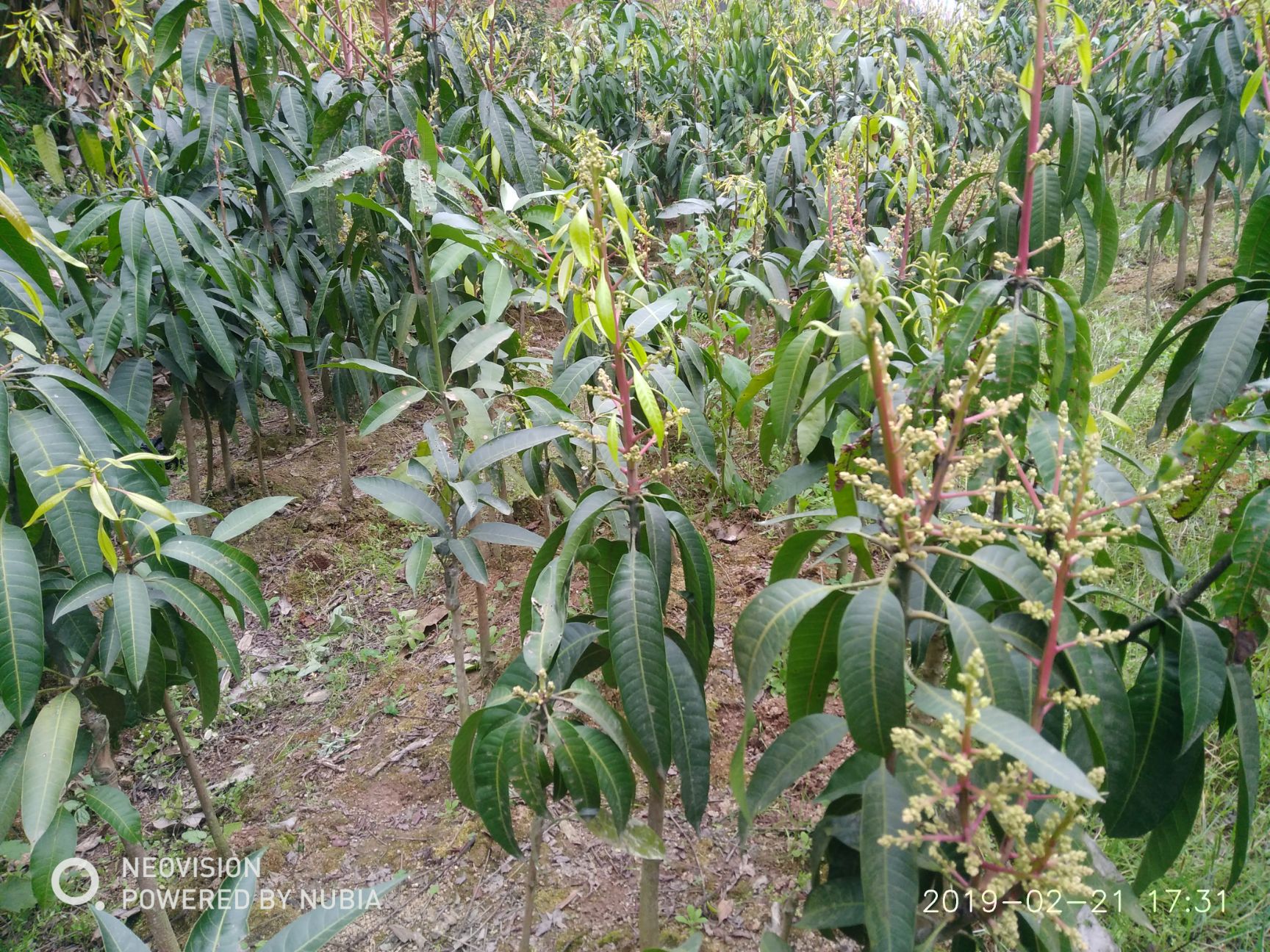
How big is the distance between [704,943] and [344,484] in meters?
2.23

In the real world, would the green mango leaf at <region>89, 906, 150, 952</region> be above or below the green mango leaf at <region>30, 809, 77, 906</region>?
above

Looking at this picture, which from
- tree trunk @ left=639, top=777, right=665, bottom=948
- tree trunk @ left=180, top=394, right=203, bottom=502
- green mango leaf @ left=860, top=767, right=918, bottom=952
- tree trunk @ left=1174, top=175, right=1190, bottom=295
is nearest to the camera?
green mango leaf @ left=860, top=767, right=918, bottom=952

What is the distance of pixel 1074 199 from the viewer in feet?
4.43

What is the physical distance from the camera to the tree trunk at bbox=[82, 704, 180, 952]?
54.5 inches

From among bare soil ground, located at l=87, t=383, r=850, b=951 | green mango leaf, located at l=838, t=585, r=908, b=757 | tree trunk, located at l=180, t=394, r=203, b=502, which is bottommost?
bare soil ground, located at l=87, t=383, r=850, b=951

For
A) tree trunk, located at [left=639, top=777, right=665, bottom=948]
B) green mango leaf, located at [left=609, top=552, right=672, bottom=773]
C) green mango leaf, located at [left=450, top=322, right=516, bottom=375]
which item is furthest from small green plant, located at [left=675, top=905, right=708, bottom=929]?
green mango leaf, located at [left=450, top=322, right=516, bottom=375]

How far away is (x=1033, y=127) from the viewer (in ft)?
3.47

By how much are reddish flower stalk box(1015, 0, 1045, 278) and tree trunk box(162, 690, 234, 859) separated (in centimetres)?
160

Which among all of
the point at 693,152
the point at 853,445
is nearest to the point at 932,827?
the point at 853,445

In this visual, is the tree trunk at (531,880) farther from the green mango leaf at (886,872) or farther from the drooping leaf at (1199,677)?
the drooping leaf at (1199,677)

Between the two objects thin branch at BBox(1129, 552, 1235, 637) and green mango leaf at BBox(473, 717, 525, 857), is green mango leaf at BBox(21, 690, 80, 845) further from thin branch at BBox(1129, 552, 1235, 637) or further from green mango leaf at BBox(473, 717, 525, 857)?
thin branch at BBox(1129, 552, 1235, 637)

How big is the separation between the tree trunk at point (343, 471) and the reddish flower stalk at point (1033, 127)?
241cm

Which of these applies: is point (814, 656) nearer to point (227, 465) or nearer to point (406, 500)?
point (406, 500)

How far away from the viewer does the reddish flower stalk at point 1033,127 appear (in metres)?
1.00
